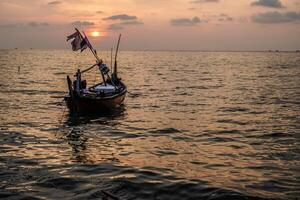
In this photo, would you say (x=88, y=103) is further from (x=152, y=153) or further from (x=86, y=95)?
(x=152, y=153)

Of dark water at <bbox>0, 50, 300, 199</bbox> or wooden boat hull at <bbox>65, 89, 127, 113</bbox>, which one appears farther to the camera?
wooden boat hull at <bbox>65, 89, 127, 113</bbox>

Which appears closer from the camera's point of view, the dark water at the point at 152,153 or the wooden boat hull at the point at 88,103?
the dark water at the point at 152,153

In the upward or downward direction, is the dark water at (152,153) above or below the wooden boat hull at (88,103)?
below

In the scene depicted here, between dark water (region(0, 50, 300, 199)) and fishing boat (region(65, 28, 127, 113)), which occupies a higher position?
fishing boat (region(65, 28, 127, 113))

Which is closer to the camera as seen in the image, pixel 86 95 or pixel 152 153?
pixel 152 153

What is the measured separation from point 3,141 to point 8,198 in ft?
27.1

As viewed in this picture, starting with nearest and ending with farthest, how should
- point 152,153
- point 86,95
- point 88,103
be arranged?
1. point 152,153
2. point 88,103
3. point 86,95

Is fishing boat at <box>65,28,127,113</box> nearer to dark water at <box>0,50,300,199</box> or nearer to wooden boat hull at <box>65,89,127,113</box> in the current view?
wooden boat hull at <box>65,89,127,113</box>

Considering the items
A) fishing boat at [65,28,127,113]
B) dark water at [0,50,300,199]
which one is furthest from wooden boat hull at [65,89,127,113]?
dark water at [0,50,300,199]

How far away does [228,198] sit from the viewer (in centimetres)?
1126

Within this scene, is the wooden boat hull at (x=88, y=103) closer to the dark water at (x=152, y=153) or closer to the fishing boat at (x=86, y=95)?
the fishing boat at (x=86, y=95)

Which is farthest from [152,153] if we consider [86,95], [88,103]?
[86,95]

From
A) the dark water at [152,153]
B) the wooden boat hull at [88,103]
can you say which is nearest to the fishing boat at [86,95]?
the wooden boat hull at [88,103]

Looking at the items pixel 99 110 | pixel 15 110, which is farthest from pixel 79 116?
pixel 15 110
